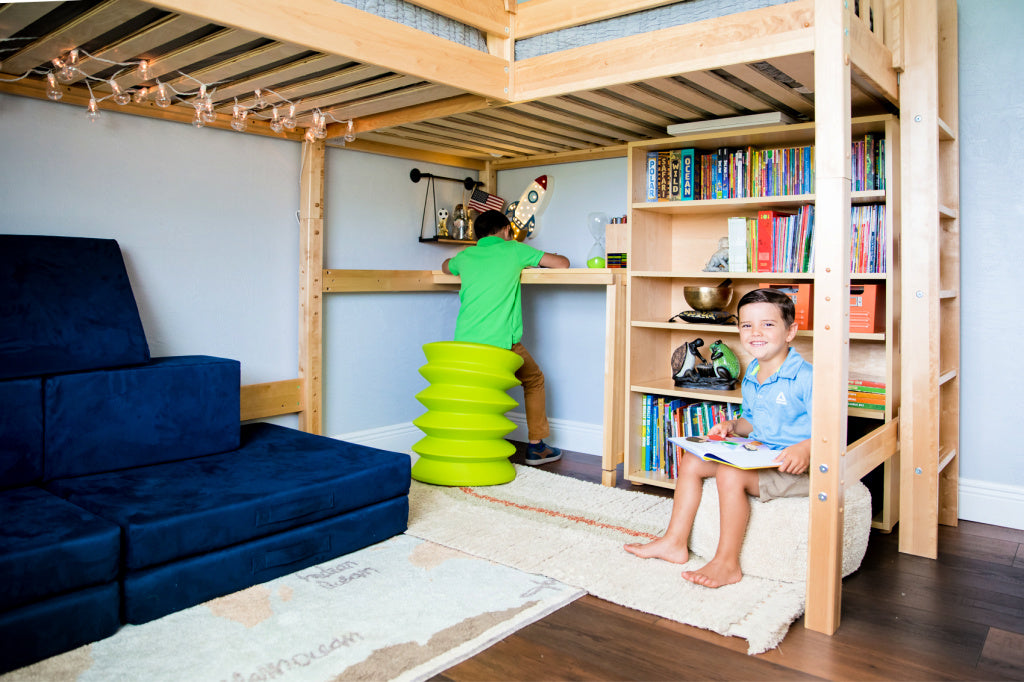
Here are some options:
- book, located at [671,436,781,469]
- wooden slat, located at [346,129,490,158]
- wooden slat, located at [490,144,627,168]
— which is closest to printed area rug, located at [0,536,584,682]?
book, located at [671,436,781,469]

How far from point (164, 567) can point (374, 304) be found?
2.16 meters

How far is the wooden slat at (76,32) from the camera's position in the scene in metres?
2.06

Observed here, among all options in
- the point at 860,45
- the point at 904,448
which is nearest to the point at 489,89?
the point at 860,45

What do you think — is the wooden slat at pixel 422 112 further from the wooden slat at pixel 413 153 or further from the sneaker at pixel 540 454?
the sneaker at pixel 540 454

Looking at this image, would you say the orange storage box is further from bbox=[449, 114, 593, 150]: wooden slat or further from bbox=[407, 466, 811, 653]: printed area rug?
bbox=[449, 114, 593, 150]: wooden slat

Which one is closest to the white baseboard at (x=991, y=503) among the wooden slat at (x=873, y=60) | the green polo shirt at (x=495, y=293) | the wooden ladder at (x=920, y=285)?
the wooden ladder at (x=920, y=285)

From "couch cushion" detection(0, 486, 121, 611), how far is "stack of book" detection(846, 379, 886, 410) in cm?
270

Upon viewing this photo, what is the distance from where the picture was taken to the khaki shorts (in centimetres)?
249

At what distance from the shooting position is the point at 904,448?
2.83m

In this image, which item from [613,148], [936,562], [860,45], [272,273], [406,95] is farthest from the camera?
[613,148]

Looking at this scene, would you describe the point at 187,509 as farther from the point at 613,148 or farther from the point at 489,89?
the point at 613,148

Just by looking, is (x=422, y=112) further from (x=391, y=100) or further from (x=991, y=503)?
(x=991, y=503)

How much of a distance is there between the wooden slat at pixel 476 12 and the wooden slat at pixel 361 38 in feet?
0.28

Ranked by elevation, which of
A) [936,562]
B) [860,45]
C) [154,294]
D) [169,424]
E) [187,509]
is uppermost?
[860,45]
